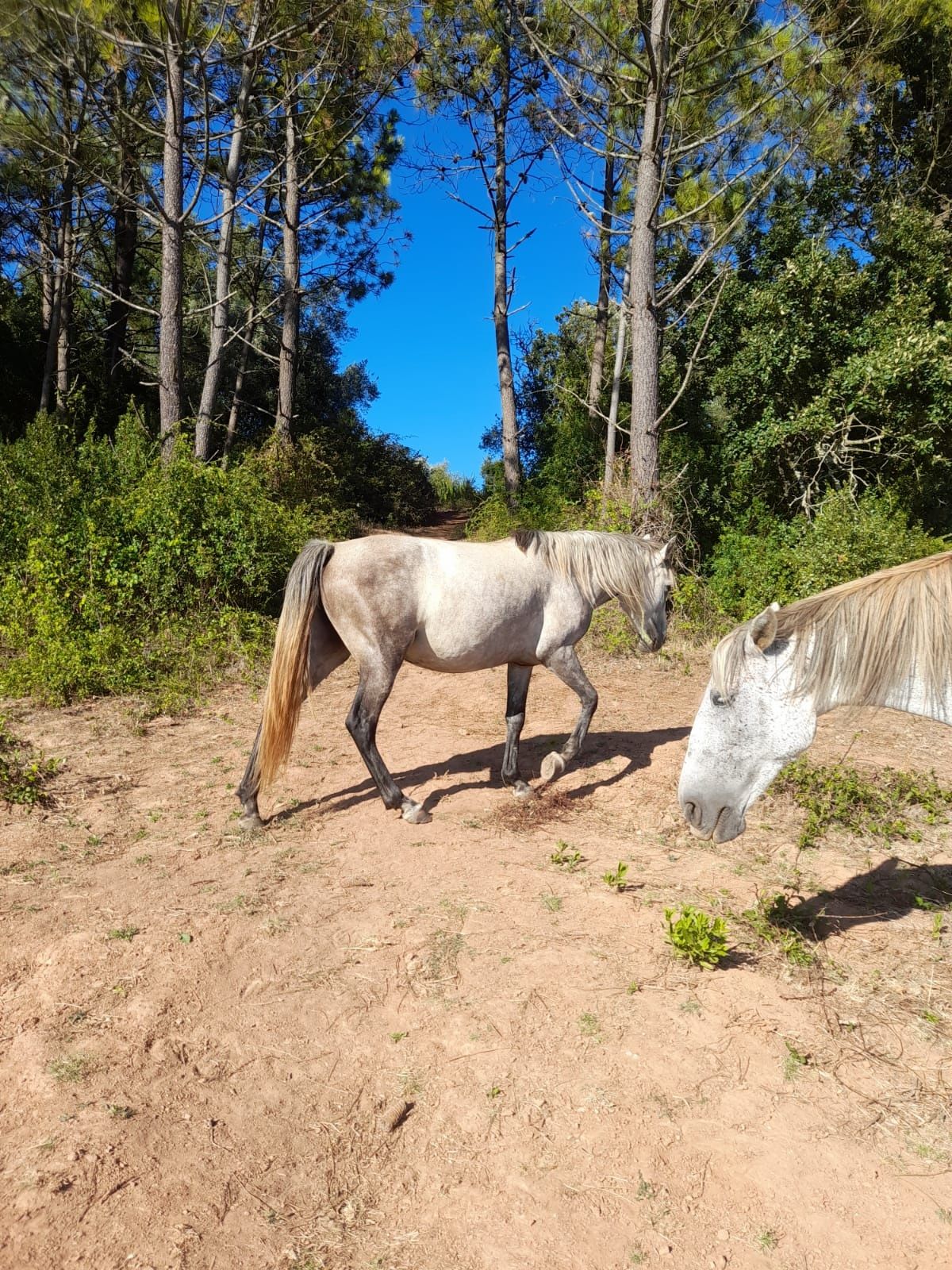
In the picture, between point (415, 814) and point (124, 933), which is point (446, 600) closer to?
point (415, 814)

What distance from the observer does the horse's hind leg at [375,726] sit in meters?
4.34

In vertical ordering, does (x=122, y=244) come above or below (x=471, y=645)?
above

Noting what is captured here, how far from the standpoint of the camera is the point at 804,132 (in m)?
12.2

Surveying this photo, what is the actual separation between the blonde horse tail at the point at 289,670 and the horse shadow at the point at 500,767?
0.52 metres

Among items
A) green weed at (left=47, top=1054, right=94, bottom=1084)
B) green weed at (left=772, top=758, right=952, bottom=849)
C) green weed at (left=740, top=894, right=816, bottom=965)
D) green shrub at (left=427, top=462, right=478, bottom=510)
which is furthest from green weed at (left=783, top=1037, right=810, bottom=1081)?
green shrub at (left=427, top=462, right=478, bottom=510)

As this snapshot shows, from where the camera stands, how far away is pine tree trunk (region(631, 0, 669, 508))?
9727mm

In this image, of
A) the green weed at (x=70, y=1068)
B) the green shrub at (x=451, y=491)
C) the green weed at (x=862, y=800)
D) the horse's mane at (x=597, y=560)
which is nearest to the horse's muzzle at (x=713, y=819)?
the green weed at (x=862, y=800)

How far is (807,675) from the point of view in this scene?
2758 mm

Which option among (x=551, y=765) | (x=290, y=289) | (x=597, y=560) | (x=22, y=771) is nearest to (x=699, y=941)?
(x=551, y=765)

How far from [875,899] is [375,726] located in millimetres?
2785

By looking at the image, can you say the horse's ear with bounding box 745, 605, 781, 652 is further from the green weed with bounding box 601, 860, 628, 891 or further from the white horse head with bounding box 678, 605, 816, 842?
the green weed with bounding box 601, 860, 628, 891

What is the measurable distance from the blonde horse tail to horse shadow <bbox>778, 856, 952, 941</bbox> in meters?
2.73

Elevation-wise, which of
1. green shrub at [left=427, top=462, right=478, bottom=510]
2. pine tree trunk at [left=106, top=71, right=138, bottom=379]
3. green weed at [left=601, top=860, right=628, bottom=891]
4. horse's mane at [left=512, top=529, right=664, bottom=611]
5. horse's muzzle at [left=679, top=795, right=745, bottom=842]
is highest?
pine tree trunk at [left=106, top=71, right=138, bottom=379]

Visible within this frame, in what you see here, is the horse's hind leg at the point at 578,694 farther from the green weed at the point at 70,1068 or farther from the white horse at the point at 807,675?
the green weed at the point at 70,1068
